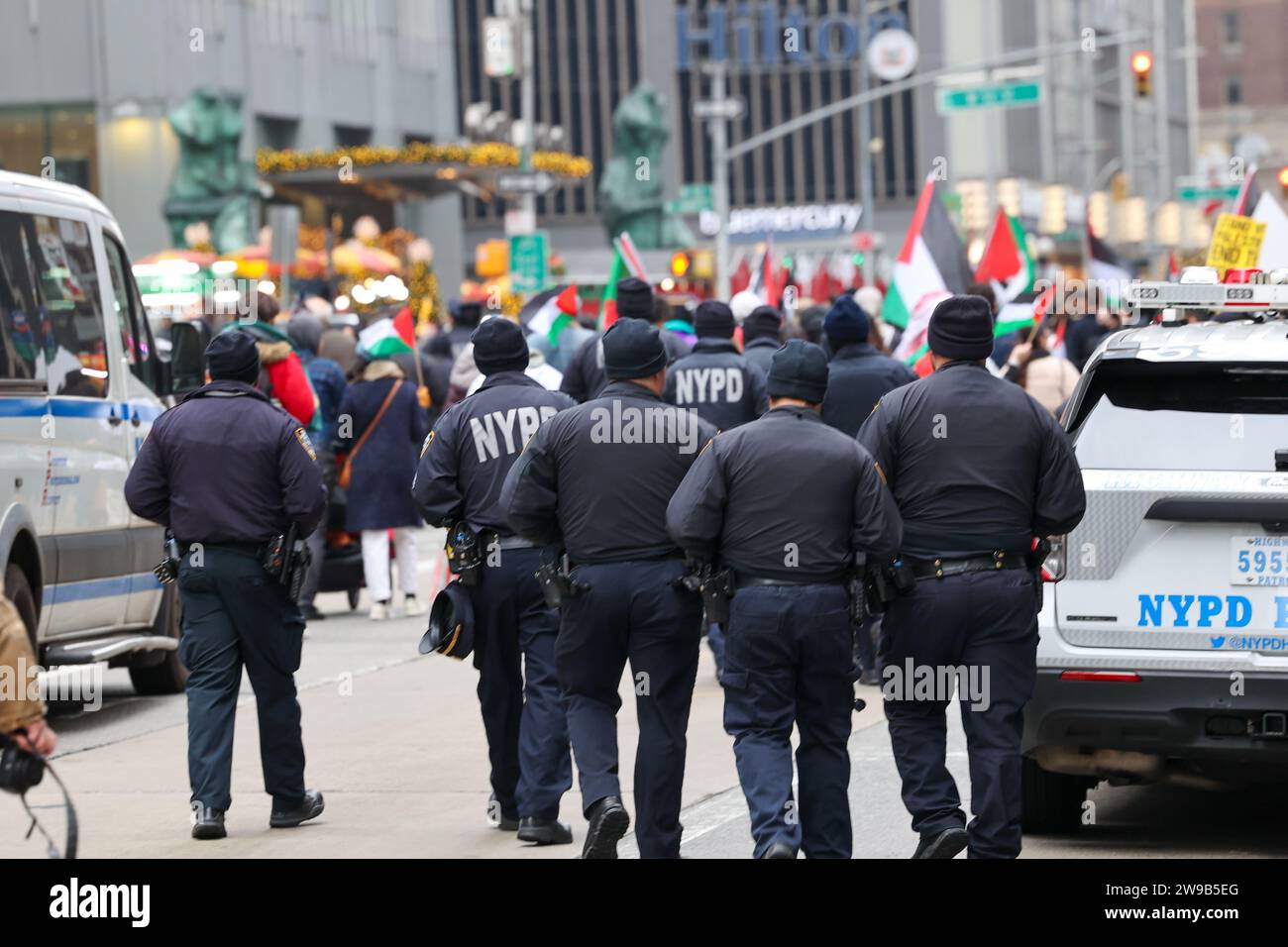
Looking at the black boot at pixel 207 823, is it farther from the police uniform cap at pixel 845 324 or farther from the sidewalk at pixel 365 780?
the police uniform cap at pixel 845 324

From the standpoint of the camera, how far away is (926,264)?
708 inches

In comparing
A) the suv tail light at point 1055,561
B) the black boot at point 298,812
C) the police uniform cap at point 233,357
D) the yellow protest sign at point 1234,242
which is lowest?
the black boot at point 298,812

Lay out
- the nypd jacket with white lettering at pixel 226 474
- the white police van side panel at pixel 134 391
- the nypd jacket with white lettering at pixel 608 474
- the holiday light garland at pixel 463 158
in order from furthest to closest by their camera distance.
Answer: the holiday light garland at pixel 463 158 → the white police van side panel at pixel 134 391 → the nypd jacket with white lettering at pixel 226 474 → the nypd jacket with white lettering at pixel 608 474

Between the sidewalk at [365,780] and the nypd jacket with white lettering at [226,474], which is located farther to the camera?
the nypd jacket with white lettering at [226,474]

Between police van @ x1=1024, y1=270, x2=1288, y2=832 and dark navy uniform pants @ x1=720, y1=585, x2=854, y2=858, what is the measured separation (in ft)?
2.88

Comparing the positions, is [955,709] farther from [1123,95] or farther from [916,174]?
[1123,95]

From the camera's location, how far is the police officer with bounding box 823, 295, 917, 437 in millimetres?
13023

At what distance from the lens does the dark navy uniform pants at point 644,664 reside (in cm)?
786

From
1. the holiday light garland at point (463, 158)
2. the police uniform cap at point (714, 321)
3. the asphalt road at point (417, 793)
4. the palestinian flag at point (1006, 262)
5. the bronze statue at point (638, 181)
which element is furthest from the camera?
the bronze statue at point (638, 181)

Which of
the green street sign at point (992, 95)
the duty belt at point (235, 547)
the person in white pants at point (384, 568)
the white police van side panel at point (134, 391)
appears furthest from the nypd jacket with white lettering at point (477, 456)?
the green street sign at point (992, 95)

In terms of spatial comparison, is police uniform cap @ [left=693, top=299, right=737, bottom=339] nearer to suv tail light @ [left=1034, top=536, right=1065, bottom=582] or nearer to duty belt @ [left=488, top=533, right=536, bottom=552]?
duty belt @ [left=488, top=533, right=536, bottom=552]

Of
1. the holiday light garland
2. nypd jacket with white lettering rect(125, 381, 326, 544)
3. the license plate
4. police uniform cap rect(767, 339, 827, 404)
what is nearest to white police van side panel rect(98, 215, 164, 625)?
nypd jacket with white lettering rect(125, 381, 326, 544)
